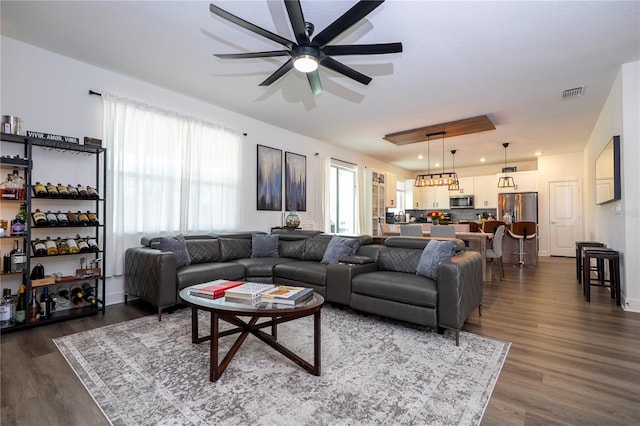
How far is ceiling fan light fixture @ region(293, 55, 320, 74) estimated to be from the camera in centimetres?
249

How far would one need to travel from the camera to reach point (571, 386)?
198 centimetres

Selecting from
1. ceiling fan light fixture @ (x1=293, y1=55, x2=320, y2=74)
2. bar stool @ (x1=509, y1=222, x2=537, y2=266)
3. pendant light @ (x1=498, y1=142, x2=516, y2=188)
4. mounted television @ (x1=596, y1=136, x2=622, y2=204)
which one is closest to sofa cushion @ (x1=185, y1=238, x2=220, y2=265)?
ceiling fan light fixture @ (x1=293, y1=55, x2=320, y2=74)

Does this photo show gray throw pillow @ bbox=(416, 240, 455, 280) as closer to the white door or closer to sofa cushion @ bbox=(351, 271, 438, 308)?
sofa cushion @ bbox=(351, 271, 438, 308)

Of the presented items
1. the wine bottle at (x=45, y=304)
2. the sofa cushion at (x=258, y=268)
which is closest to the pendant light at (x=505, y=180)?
the sofa cushion at (x=258, y=268)

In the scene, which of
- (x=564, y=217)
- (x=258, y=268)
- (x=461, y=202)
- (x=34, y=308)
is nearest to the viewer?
(x=34, y=308)

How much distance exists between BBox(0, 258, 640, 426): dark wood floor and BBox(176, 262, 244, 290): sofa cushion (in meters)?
0.60

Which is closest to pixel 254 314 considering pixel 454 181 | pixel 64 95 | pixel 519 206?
pixel 64 95

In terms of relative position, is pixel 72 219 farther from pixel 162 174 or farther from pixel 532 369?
pixel 532 369

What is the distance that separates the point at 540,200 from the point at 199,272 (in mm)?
9280

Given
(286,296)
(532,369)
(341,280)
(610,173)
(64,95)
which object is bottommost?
(532,369)

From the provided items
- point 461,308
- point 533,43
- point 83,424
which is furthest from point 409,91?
point 83,424

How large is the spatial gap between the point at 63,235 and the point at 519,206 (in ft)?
32.5

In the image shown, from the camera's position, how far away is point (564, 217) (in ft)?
27.3

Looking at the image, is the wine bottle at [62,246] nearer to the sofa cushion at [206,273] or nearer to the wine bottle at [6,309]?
the wine bottle at [6,309]
